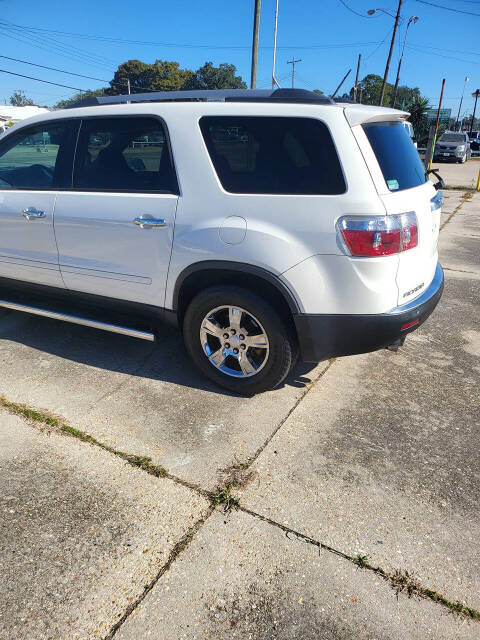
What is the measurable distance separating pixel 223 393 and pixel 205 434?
1.68ft

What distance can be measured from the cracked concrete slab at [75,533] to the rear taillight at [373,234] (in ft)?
5.18

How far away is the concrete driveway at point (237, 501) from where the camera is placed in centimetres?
180

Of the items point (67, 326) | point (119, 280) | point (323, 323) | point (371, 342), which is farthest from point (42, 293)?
point (371, 342)

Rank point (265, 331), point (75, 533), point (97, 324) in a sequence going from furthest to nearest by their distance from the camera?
point (97, 324), point (265, 331), point (75, 533)

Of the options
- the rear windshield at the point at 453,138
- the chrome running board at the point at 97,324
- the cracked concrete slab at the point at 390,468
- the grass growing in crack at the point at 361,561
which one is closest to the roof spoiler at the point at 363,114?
the cracked concrete slab at the point at 390,468

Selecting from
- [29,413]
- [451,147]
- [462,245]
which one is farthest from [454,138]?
[29,413]

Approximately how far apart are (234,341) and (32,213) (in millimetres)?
1920

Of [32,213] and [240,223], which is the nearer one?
[240,223]

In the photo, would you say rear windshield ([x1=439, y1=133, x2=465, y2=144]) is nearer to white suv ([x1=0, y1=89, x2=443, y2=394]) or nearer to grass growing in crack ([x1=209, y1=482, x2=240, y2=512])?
white suv ([x1=0, y1=89, x2=443, y2=394])

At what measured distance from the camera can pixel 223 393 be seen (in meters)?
3.31

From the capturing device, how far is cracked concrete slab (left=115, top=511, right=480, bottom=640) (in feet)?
5.66

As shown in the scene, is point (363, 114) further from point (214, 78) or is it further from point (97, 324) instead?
point (214, 78)

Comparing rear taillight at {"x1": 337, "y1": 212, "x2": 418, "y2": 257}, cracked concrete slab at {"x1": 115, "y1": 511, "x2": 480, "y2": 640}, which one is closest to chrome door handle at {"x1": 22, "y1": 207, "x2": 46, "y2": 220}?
rear taillight at {"x1": 337, "y1": 212, "x2": 418, "y2": 257}

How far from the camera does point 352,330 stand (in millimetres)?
2748
